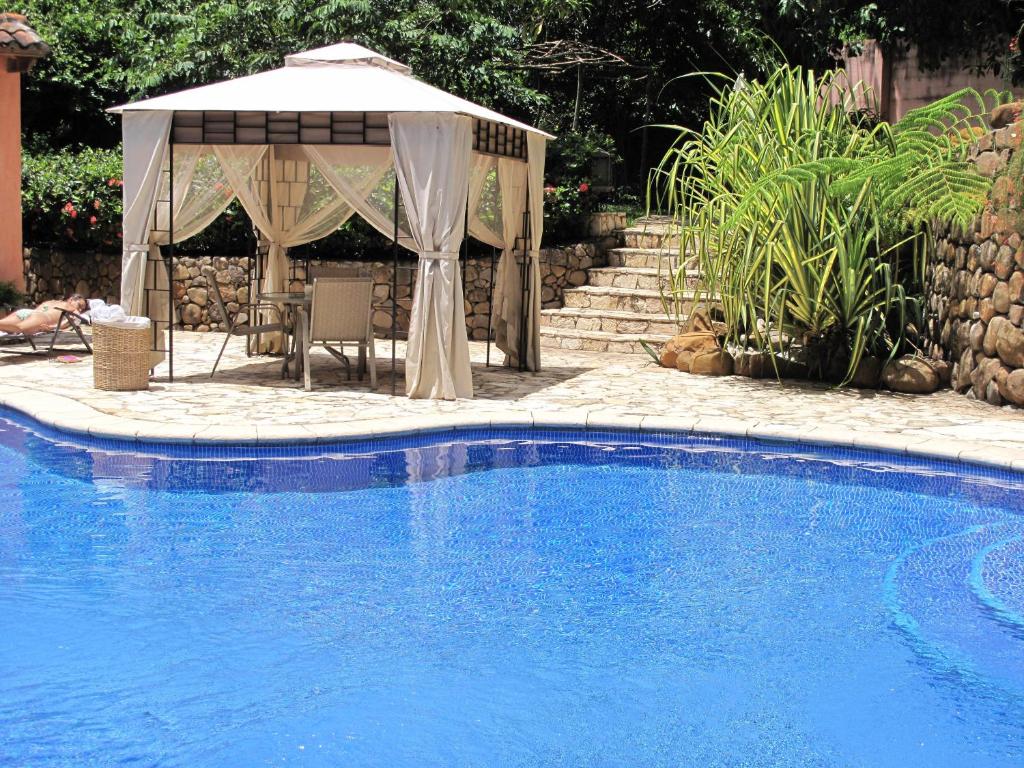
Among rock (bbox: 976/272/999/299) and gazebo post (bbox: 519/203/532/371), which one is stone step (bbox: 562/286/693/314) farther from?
rock (bbox: 976/272/999/299)

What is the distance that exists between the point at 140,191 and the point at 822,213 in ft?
18.4

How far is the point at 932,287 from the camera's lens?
11.2 meters

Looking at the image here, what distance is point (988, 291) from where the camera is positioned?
1006cm

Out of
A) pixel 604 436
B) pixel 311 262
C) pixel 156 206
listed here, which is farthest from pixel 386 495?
pixel 311 262

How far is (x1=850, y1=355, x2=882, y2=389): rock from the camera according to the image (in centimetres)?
1083

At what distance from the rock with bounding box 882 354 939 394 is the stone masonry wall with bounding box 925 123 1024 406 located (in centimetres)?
24

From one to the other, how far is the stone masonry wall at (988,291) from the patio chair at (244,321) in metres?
5.80

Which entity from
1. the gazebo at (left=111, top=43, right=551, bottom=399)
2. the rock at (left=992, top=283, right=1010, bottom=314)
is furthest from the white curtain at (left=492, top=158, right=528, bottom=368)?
the rock at (left=992, top=283, right=1010, bottom=314)

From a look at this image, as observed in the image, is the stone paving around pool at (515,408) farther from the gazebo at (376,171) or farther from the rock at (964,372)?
the gazebo at (376,171)

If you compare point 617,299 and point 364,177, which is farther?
point 617,299

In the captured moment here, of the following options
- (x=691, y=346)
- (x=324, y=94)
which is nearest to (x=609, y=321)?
(x=691, y=346)

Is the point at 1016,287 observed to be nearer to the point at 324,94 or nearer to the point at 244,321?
the point at 324,94

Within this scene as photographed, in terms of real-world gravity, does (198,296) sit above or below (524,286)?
below

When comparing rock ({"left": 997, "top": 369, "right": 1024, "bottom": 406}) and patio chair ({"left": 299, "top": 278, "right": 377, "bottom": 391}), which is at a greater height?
patio chair ({"left": 299, "top": 278, "right": 377, "bottom": 391})
